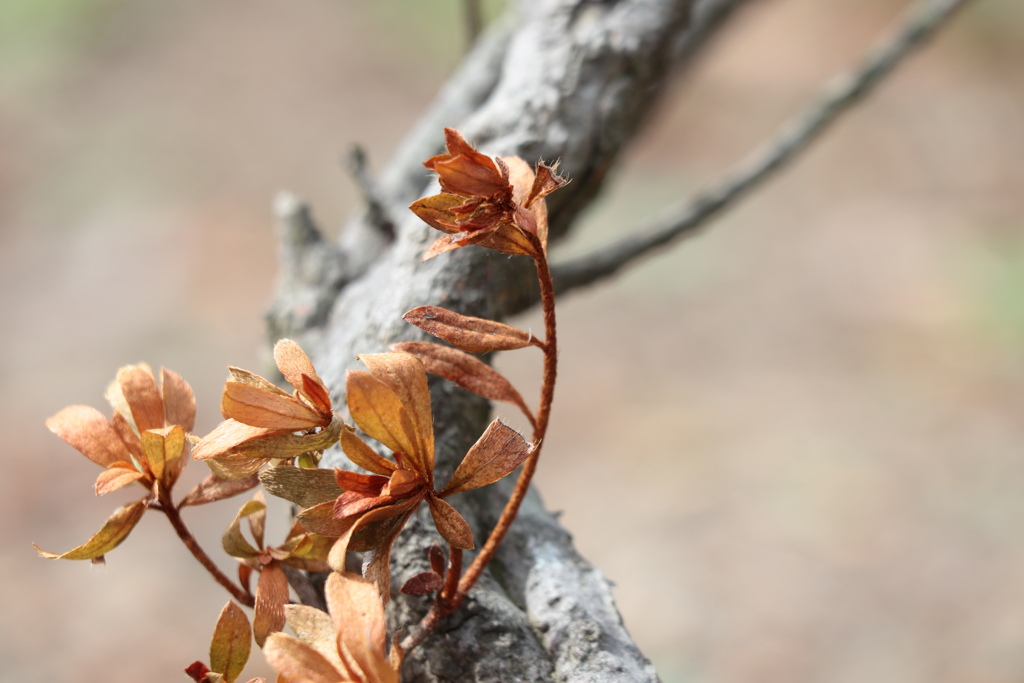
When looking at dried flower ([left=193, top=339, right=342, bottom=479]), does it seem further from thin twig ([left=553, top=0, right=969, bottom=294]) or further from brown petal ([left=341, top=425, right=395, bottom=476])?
thin twig ([left=553, top=0, right=969, bottom=294])

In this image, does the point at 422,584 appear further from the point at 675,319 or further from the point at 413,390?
the point at 675,319

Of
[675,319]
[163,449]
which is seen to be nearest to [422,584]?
[163,449]

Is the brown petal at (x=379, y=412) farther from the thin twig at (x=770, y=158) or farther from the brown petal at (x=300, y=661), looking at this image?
the thin twig at (x=770, y=158)

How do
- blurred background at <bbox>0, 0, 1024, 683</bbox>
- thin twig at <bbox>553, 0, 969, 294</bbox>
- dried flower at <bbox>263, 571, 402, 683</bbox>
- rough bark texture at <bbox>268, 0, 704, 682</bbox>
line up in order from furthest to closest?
blurred background at <bbox>0, 0, 1024, 683</bbox>, thin twig at <bbox>553, 0, 969, 294</bbox>, rough bark texture at <bbox>268, 0, 704, 682</bbox>, dried flower at <bbox>263, 571, 402, 683</bbox>

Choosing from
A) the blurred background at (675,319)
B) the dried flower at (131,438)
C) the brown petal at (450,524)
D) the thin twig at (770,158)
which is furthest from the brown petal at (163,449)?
the blurred background at (675,319)

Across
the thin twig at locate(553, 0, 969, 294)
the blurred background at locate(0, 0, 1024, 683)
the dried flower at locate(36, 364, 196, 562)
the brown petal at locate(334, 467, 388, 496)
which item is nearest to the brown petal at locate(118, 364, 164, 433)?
the dried flower at locate(36, 364, 196, 562)
